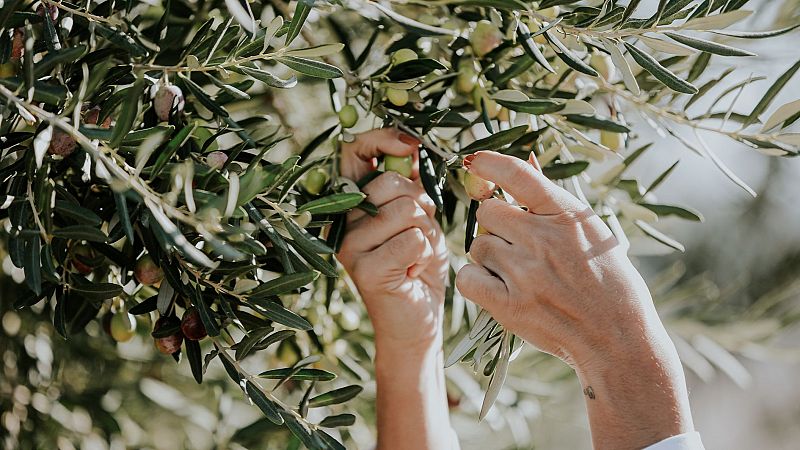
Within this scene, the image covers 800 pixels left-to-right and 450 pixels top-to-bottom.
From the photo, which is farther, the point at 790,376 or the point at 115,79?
the point at 790,376

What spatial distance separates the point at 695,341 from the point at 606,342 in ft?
3.13

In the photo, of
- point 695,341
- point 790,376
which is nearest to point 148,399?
point 695,341

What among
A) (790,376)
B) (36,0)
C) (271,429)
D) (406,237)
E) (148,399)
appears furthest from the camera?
(790,376)

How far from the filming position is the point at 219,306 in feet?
2.60

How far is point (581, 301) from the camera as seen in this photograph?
2.87 ft

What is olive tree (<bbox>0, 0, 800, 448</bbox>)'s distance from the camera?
25.0 inches

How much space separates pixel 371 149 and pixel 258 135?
Answer: 146 millimetres

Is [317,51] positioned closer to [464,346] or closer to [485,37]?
[485,37]

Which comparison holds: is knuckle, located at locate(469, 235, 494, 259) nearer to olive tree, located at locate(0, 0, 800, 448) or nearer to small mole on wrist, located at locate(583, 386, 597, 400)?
olive tree, located at locate(0, 0, 800, 448)

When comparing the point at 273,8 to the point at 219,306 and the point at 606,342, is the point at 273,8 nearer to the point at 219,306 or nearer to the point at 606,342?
the point at 219,306

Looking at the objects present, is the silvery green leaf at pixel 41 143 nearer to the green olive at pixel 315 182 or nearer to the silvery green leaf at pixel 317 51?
the silvery green leaf at pixel 317 51

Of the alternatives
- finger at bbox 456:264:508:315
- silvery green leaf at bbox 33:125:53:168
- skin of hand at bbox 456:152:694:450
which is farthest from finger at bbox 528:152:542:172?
silvery green leaf at bbox 33:125:53:168

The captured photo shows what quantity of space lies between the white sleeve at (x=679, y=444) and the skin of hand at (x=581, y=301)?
2 centimetres

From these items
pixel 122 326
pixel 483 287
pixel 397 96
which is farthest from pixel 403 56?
pixel 122 326
